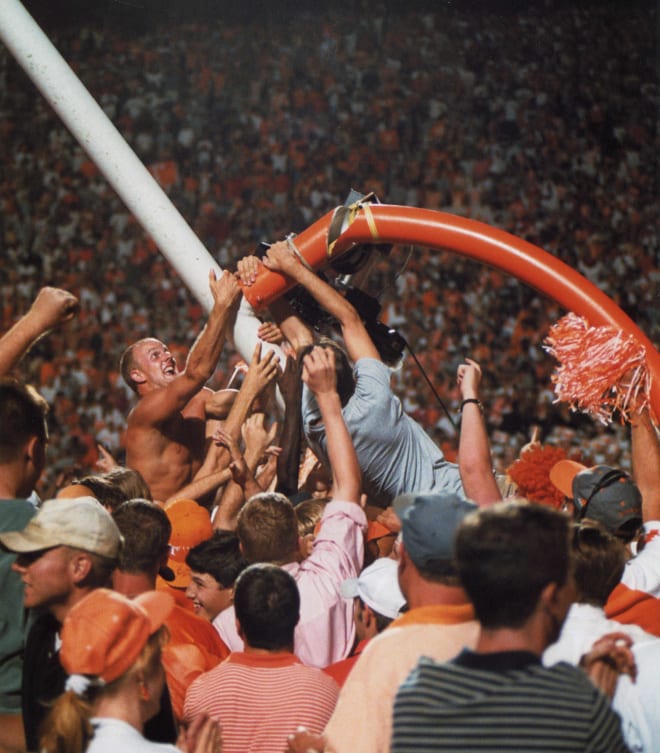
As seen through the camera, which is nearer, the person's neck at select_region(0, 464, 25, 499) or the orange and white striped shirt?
the orange and white striped shirt

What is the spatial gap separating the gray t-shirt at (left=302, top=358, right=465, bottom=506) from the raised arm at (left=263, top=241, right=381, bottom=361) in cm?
6

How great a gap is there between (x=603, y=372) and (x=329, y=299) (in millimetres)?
833

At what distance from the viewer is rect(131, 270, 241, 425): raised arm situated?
12.3 ft

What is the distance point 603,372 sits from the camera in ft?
10.4

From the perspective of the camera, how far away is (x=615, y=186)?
1045 centimetres

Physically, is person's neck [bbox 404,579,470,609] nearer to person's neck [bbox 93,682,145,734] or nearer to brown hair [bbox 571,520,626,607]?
brown hair [bbox 571,520,626,607]

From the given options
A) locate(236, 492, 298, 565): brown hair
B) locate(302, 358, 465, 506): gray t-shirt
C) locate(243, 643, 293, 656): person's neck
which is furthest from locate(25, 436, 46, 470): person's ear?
locate(302, 358, 465, 506): gray t-shirt

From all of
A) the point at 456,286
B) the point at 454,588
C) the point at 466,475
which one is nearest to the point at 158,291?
the point at 456,286

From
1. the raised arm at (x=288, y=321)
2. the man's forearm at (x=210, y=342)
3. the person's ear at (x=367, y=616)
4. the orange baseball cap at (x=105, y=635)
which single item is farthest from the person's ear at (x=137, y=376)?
the orange baseball cap at (x=105, y=635)

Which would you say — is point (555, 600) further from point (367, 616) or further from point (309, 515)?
point (309, 515)

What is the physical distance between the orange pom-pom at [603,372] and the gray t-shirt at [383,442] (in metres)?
0.45

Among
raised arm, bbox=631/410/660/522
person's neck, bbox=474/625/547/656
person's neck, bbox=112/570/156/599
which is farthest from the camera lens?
raised arm, bbox=631/410/660/522

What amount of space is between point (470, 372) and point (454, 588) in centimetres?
126

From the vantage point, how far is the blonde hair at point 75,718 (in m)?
1.68
